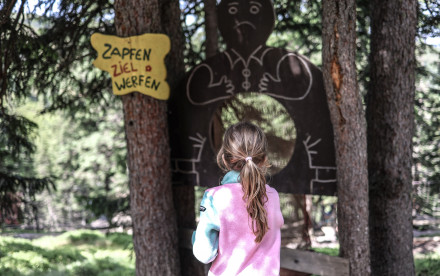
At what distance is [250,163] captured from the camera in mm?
2145

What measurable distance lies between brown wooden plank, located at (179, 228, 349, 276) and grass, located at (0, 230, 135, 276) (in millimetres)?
2975

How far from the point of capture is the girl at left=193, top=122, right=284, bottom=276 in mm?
2152

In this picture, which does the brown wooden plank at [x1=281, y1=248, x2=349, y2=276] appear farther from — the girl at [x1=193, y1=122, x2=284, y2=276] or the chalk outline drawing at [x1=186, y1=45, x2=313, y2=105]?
the girl at [x1=193, y1=122, x2=284, y2=276]

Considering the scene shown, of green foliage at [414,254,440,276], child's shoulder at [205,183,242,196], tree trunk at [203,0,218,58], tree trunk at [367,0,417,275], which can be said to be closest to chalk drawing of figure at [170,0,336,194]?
tree trunk at [367,0,417,275]

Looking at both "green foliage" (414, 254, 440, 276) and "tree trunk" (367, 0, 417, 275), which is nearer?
"tree trunk" (367, 0, 417, 275)

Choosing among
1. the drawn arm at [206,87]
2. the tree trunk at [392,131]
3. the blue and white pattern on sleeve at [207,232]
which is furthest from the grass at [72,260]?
the blue and white pattern on sleeve at [207,232]

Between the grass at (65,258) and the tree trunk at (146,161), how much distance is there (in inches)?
79.5

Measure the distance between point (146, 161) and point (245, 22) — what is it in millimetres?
1722

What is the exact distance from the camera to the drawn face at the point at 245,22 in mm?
4105

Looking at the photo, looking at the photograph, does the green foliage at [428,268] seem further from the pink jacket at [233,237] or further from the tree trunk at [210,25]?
the pink jacket at [233,237]

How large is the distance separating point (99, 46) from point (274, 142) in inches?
82.9

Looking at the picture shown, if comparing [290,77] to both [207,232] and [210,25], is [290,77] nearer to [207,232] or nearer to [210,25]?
[210,25]

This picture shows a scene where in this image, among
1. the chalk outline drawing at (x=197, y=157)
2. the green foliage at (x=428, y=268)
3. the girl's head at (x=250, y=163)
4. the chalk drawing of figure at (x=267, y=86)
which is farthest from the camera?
the green foliage at (x=428, y=268)

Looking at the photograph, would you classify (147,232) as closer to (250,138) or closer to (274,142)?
(274,142)
